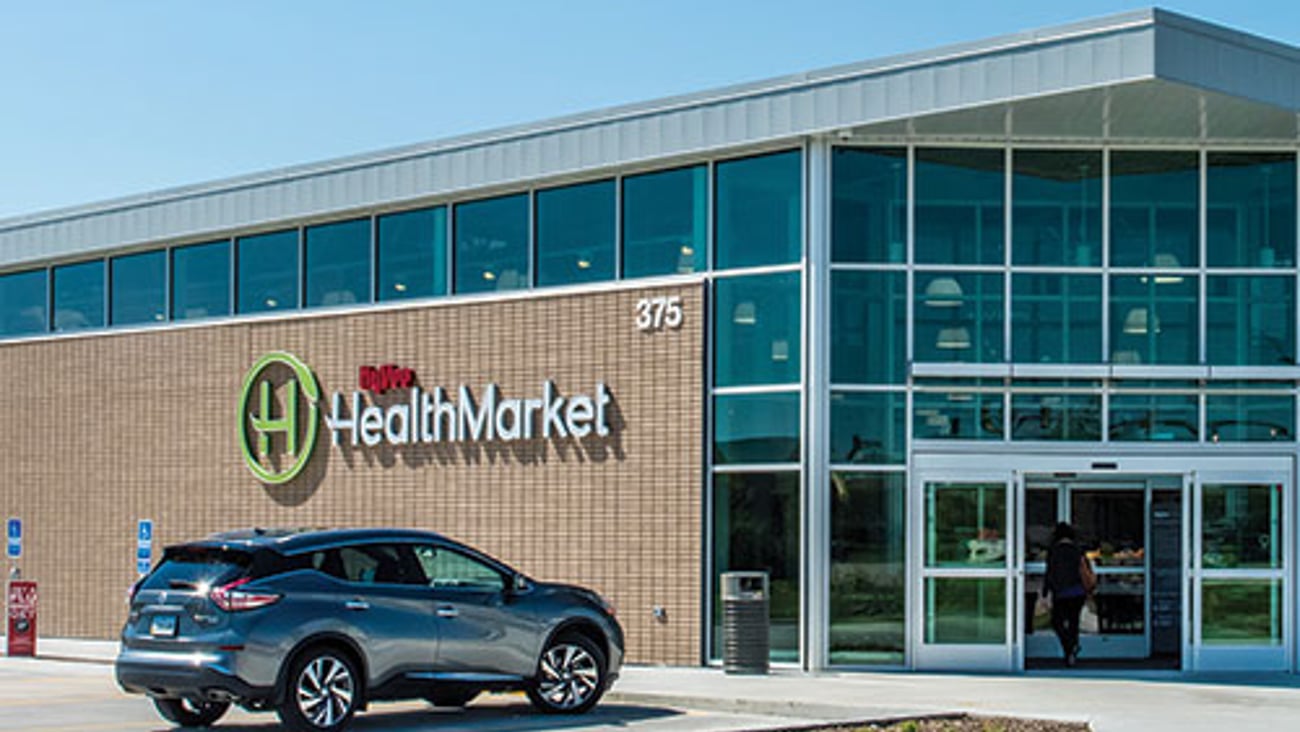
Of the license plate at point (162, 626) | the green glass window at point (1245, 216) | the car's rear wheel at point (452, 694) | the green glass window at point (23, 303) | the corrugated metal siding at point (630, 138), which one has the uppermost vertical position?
the corrugated metal siding at point (630, 138)

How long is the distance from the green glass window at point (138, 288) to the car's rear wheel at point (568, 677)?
42.7 feet

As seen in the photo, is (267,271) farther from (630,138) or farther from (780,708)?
(780,708)

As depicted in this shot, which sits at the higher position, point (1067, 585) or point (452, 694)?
point (1067, 585)

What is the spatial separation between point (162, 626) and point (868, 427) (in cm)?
848

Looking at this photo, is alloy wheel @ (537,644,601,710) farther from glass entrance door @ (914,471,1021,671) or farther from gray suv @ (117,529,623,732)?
glass entrance door @ (914,471,1021,671)

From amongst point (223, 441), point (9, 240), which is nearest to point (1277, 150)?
point (223, 441)

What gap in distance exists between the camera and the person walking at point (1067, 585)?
20172mm

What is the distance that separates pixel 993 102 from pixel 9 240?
16942 millimetres

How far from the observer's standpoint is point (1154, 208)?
20.5 meters

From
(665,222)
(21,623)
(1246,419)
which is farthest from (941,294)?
(21,623)

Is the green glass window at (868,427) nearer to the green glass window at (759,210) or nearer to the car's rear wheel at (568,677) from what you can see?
the green glass window at (759,210)

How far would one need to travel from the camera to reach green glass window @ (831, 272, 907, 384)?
2031cm

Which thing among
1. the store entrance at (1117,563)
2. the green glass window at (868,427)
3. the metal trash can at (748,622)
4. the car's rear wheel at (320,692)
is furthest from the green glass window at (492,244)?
the car's rear wheel at (320,692)

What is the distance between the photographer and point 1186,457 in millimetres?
20219
